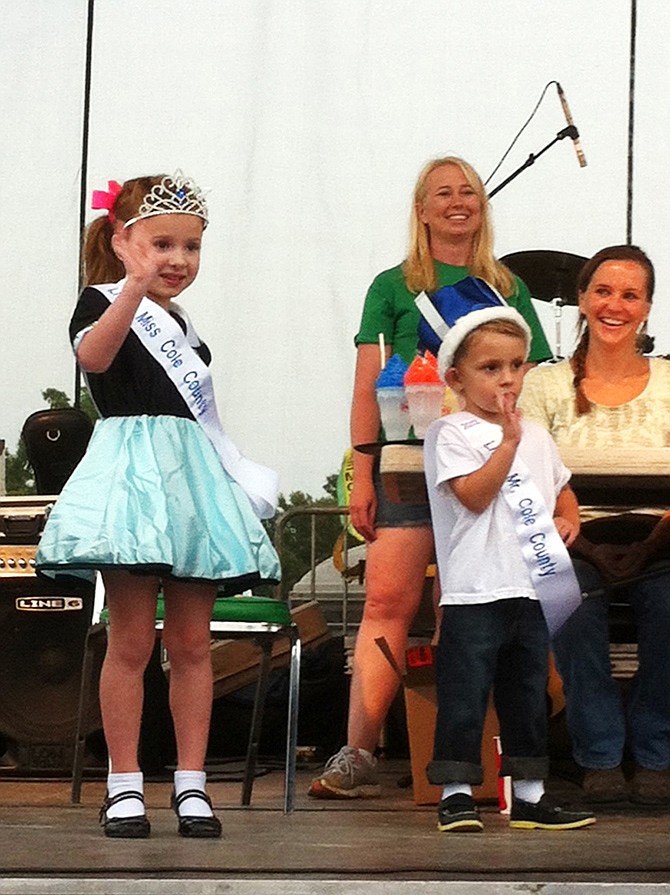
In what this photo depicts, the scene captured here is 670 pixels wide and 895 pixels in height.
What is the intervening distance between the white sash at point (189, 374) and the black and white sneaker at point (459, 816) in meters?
0.55

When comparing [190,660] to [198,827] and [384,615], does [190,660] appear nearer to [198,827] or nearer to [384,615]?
[198,827]

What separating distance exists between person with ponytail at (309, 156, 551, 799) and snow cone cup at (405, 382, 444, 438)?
18cm

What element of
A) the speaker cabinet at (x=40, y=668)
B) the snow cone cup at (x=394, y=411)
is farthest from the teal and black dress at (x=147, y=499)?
the speaker cabinet at (x=40, y=668)

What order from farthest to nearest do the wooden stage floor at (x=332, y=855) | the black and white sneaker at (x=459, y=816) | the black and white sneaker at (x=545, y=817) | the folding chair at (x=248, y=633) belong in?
the folding chair at (x=248, y=633) → the black and white sneaker at (x=545, y=817) → the black and white sneaker at (x=459, y=816) → the wooden stage floor at (x=332, y=855)

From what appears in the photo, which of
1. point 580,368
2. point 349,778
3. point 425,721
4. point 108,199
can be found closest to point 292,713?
point 349,778

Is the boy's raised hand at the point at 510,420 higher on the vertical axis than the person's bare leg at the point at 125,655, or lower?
higher

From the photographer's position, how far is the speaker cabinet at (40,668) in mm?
4504

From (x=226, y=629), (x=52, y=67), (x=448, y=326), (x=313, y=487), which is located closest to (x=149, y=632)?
(x=226, y=629)

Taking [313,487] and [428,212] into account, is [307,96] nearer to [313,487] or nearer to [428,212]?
[313,487]

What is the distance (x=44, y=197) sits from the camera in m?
5.40

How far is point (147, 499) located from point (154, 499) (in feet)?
0.03

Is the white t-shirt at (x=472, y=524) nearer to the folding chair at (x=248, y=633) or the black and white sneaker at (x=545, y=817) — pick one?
the black and white sneaker at (x=545, y=817)

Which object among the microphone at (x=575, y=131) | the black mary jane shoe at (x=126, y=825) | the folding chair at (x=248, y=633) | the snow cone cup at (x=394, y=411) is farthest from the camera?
the microphone at (x=575, y=131)

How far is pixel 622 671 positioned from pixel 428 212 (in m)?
1.35
